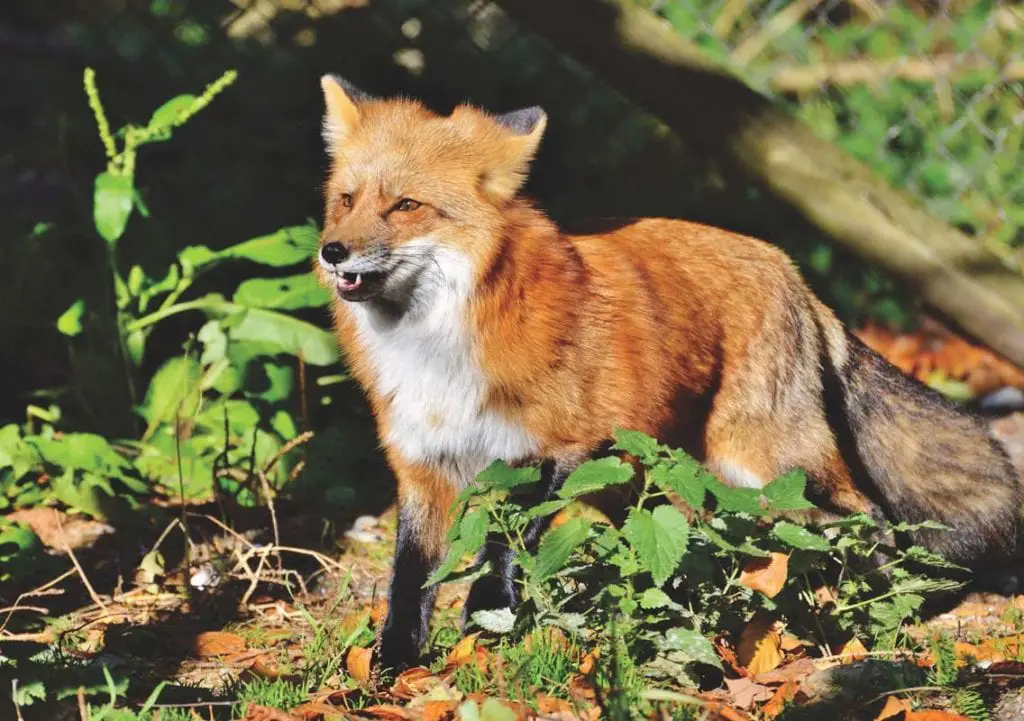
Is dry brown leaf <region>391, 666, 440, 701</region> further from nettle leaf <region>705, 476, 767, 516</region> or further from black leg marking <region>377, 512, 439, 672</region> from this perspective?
nettle leaf <region>705, 476, 767, 516</region>

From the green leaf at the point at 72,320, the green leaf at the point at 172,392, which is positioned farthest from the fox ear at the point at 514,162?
the green leaf at the point at 72,320

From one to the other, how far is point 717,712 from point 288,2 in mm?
4057

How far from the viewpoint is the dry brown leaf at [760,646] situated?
3.18 meters

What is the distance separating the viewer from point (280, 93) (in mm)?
5613

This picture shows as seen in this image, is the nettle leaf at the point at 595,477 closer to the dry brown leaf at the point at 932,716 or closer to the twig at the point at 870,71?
the dry brown leaf at the point at 932,716

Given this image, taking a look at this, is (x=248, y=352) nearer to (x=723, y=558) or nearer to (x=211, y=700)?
(x=211, y=700)

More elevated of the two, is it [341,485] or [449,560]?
[449,560]

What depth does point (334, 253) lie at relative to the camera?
321 cm

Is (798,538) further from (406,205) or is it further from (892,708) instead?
(406,205)

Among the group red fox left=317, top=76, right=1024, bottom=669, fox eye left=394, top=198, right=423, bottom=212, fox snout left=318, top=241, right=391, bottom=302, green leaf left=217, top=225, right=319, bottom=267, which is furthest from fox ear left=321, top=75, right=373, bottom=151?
green leaf left=217, top=225, right=319, bottom=267

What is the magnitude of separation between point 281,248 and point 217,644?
5.33ft

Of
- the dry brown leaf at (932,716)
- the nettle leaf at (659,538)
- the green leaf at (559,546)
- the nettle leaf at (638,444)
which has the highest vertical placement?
the nettle leaf at (638,444)

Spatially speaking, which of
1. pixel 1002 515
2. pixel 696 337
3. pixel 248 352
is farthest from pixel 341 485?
pixel 1002 515

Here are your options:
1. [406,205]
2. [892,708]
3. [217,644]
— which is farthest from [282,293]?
[892,708]
